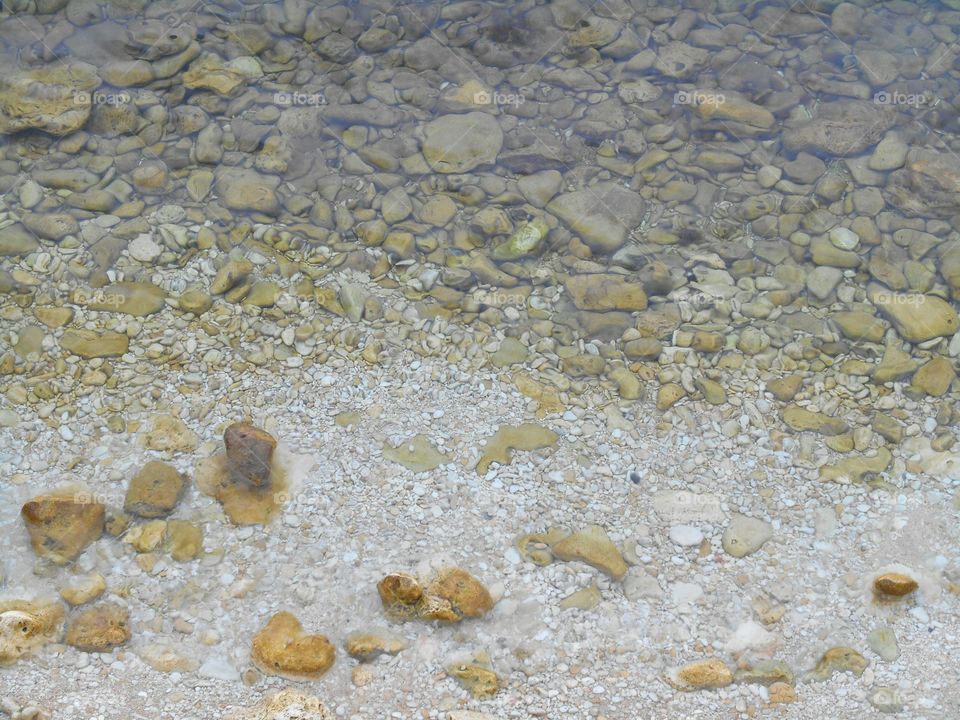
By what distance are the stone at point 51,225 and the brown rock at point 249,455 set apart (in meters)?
2.08

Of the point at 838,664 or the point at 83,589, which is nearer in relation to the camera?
the point at 838,664

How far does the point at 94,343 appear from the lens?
576 centimetres

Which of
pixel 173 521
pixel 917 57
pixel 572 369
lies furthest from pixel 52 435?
pixel 917 57

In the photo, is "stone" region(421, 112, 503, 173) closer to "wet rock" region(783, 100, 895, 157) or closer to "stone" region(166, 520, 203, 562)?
"wet rock" region(783, 100, 895, 157)

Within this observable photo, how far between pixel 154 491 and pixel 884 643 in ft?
12.4

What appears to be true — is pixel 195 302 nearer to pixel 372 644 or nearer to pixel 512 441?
pixel 512 441

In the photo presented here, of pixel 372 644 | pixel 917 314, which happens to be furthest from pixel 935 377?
pixel 372 644

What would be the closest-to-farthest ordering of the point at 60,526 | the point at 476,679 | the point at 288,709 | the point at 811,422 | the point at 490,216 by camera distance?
1. the point at 288,709
2. the point at 476,679
3. the point at 60,526
4. the point at 811,422
5. the point at 490,216

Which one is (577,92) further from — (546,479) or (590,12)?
(546,479)

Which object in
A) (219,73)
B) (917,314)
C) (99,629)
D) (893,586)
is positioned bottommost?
(99,629)

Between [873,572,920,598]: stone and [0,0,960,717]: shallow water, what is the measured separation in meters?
0.64

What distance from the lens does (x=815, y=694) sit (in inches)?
178

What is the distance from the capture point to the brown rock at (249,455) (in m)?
5.05

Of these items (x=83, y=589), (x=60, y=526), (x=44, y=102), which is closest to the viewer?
(x=83, y=589)
